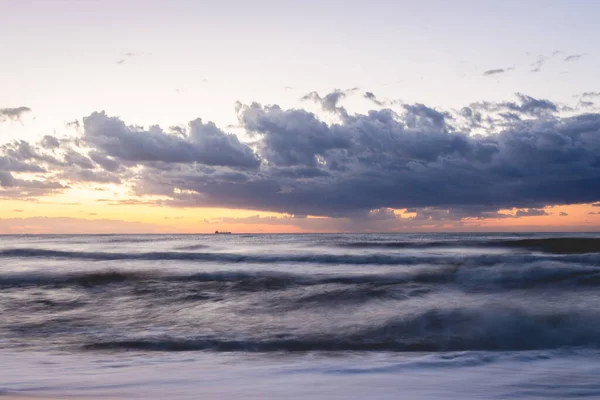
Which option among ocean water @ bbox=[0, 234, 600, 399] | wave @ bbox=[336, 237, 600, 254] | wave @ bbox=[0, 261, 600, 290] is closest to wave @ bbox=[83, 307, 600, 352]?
ocean water @ bbox=[0, 234, 600, 399]

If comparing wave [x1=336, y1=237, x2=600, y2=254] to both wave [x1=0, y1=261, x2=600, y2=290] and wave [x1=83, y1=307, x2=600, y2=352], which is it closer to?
wave [x1=0, y1=261, x2=600, y2=290]

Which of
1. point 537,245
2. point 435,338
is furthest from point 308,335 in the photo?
point 537,245

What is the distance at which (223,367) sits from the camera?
18.7ft

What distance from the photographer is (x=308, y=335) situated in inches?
308

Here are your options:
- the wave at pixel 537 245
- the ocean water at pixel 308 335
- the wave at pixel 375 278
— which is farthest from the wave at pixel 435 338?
the wave at pixel 537 245

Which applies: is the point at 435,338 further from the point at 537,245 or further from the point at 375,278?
the point at 537,245

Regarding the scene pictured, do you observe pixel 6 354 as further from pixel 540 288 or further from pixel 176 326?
pixel 540 288

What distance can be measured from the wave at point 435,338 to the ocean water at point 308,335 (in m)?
0.03

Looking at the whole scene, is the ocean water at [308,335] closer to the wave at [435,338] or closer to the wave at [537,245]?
the wave at [435,338]

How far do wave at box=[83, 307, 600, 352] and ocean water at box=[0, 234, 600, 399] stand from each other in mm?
30

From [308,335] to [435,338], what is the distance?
2.00m

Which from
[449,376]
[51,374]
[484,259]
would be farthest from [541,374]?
[484,259]

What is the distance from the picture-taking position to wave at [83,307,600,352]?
280 inches

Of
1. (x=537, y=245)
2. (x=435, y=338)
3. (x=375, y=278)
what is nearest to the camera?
(x=435, y=338)
